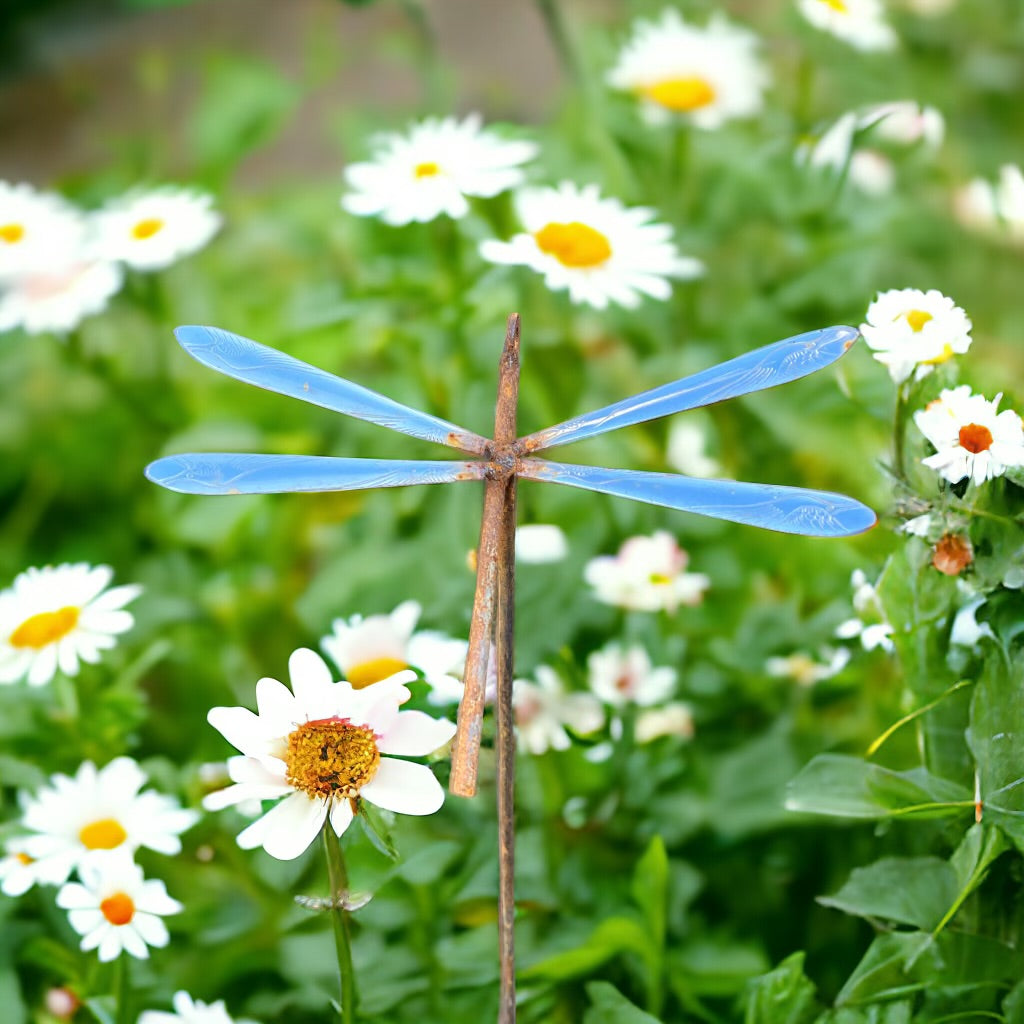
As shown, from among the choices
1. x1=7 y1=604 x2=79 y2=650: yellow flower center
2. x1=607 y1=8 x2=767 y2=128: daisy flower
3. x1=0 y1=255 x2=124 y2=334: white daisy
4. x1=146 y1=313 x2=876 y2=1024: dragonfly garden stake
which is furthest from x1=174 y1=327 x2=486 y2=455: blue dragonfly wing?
x1=607 y1=8 x2=767 y2=128: daisy flower

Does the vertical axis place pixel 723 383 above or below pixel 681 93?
below

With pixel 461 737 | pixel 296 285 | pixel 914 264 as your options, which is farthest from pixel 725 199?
pixel 461 737

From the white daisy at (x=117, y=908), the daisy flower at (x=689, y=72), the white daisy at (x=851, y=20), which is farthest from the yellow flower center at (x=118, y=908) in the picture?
the white daisy at (x=851, y=20)

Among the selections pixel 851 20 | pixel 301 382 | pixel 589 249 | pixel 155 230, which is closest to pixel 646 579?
pixel 589 249

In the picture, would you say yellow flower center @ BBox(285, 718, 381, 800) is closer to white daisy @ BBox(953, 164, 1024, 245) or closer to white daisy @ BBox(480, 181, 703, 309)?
white daisy @ BBox(480, 181, 703, 309)

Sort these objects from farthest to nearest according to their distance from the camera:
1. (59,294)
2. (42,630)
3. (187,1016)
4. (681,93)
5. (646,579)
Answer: (681,93) < (59,294) < (646,579) < (42,630) < (187,1016)

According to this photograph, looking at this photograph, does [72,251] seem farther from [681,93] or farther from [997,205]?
[997,205]
